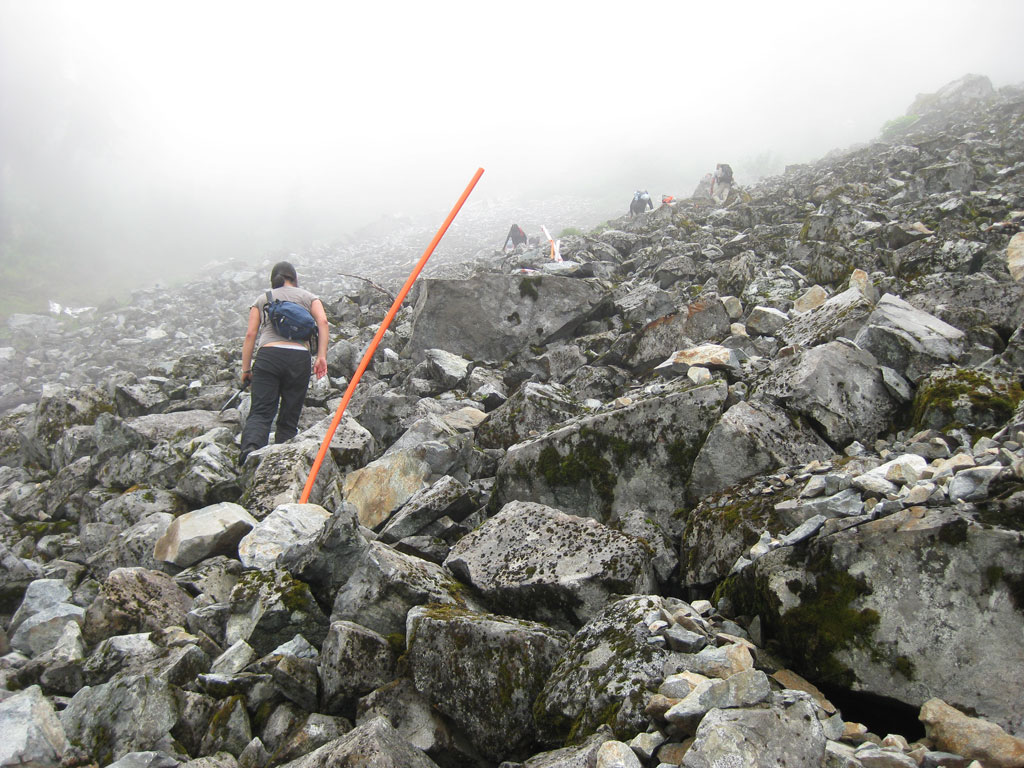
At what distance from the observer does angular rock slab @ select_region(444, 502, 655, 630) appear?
3.21 m

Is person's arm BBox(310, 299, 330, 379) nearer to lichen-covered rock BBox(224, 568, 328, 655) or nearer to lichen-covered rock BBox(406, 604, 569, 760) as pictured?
lichen-covered rock BBox(224, 568, 328, 655)

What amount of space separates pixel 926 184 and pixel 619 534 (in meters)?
13.6

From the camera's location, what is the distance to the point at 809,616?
99.3 inches

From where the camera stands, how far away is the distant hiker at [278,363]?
21.2 feet

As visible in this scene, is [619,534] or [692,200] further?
[692,200]

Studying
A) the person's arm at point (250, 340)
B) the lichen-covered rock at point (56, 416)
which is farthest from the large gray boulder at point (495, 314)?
the lichen-covered rock at point (56, 416)

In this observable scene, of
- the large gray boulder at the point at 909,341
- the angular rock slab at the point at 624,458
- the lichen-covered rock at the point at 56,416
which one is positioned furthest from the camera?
the lichen-covered rock at the point at 56,416

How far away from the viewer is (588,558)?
11.0ft

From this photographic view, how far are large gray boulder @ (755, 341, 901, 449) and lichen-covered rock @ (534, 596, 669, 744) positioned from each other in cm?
223

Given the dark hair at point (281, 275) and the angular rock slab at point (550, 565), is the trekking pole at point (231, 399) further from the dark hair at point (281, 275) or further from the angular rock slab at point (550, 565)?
the angular rock slab at point (550, 565)

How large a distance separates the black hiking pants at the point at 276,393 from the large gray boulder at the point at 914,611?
5533 millimetres

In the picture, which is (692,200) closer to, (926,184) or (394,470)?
(926,184)

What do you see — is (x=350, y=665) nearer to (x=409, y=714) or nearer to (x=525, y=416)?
(x=409, y=714)

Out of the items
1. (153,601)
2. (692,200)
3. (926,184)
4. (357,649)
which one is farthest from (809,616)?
(692,200)
